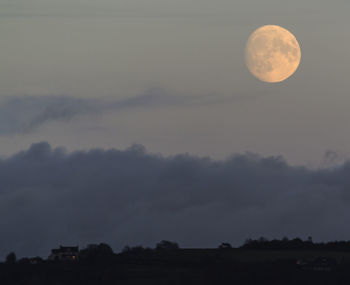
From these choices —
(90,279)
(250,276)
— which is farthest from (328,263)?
(90,279)

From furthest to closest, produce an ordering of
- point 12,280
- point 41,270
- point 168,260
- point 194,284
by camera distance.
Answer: point 168,260 < point 41,270 < point 12,280 < point 194,284

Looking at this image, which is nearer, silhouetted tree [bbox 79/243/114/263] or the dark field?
the dark field

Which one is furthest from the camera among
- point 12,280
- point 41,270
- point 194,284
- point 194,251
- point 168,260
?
point 194,251

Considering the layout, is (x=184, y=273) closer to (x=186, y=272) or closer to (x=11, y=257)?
(x=186, y=272)

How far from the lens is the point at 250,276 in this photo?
119 metres

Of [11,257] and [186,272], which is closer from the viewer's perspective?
[186,272]

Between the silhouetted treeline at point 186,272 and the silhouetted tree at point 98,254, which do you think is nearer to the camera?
the silhouetted treeline at point 186,272

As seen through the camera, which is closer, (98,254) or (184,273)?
(184,273)

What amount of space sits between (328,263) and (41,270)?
48536mm

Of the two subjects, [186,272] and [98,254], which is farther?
[98,254]

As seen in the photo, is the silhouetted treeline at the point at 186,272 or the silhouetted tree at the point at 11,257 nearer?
the silhouetted treeline at the point at 186,272

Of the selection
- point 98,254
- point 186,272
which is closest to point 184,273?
point 186,272

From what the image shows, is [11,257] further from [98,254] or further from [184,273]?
[184,273]

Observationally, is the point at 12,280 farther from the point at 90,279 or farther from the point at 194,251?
the point at 194,251
